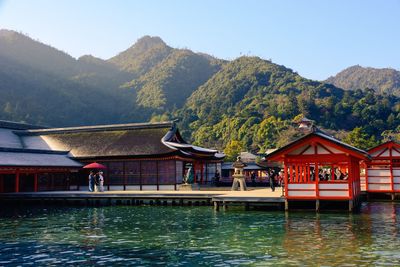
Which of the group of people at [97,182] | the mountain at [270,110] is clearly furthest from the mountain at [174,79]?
Answer: the group of people at [97,182]

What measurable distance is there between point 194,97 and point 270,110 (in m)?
41.8

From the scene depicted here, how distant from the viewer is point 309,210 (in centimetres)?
2947

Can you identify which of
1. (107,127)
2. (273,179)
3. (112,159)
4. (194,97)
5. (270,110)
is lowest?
(273,179)

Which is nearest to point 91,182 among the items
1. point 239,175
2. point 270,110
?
point 239,175

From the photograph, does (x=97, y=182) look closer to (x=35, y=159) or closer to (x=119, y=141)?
(x=35, y=159)

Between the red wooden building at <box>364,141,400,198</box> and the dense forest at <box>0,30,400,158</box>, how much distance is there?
1319 inches

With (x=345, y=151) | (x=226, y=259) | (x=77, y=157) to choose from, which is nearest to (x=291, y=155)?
(x=345, y=151)

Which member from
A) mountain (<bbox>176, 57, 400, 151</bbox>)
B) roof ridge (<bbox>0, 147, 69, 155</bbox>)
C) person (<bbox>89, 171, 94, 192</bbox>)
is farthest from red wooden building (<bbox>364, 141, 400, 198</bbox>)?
mountain (<bbox>176, 57, 400, 151</bbox>)

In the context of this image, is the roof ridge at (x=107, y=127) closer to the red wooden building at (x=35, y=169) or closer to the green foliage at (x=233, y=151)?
the red wooden building at (x=35, y=169)

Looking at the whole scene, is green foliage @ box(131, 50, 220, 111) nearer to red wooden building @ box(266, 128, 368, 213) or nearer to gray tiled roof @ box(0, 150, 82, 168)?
gray tiled roof @ box(0, 150, 82, 168)

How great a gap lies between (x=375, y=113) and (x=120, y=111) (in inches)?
3245

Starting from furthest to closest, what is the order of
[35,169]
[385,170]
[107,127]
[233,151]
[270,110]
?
[270,110], [233,151], [107,127], [35,169], [385,170]

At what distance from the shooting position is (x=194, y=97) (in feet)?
498

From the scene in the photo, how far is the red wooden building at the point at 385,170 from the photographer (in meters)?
36.9
